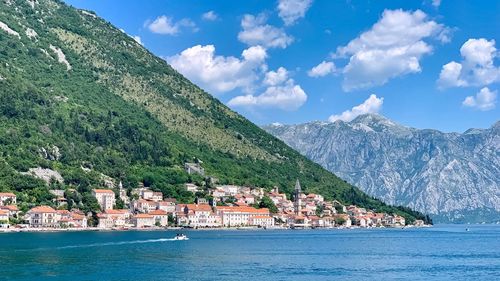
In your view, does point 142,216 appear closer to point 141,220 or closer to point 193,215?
point 141,220

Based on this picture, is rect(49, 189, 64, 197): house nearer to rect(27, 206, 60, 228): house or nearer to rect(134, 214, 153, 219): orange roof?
rect(27, 206, 60, 228): house

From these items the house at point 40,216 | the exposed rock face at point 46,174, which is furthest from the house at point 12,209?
the exposed rock face at point 46,174

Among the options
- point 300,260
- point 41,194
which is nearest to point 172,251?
point 300,260

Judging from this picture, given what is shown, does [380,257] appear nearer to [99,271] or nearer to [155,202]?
[99,271]

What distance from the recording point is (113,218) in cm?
17575

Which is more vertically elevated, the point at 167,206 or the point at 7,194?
the point at 7,194

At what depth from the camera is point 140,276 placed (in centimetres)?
7175

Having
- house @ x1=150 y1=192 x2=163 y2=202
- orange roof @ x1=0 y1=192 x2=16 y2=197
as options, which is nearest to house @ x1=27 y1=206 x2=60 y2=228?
orange roof @ x1=0 y1=192 x2=16 y2=197

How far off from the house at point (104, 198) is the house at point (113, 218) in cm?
231

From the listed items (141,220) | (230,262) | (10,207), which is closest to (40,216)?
(10,207)

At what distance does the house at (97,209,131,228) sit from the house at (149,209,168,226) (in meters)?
6.48

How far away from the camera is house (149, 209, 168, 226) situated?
186 metres

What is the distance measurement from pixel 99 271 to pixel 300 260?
25.8 metres

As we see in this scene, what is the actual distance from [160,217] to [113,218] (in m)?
14.6
